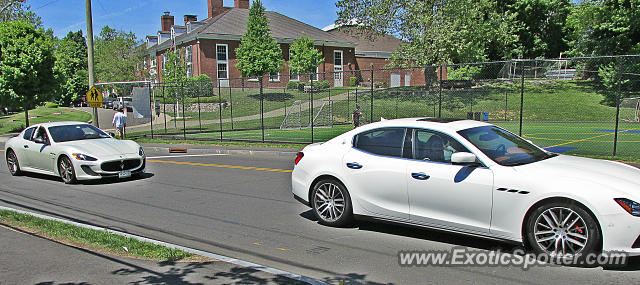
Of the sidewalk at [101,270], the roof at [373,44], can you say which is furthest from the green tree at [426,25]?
the sidewalk at [101,270]

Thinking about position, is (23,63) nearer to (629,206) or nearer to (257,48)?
(257,48)

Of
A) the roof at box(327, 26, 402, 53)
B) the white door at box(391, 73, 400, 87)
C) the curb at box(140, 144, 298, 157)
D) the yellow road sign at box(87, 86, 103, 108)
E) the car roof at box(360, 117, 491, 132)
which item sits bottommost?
the curb at box(140, 144, 298, 157)

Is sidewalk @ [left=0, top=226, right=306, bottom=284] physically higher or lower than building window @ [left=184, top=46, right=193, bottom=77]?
lower

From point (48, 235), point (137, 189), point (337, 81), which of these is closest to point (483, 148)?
point (48, 235)

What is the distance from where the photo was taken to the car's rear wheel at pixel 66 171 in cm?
1062

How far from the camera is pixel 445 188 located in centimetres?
540

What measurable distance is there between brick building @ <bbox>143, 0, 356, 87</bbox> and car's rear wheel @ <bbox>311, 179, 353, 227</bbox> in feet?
114

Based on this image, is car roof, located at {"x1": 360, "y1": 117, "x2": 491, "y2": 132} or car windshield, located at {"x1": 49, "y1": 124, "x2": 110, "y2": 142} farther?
Result: car windshield, located at {"x1": 49, "y1": 124, "x2": 110, "y2": 142}

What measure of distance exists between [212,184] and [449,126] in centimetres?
626

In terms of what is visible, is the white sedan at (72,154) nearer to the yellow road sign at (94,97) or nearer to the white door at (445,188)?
the yellow road sign at (94,97)

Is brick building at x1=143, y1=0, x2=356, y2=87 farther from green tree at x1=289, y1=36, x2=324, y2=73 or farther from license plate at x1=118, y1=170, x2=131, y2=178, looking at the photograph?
license plate at x1=118, y1=170, x2=131, y2=178

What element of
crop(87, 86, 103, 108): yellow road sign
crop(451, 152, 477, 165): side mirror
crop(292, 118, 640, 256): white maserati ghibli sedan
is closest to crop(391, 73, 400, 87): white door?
crop(87, 86, 103, 108): yellow road sign

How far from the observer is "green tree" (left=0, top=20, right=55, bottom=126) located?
28.7m

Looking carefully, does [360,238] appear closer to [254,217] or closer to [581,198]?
[254,217]
